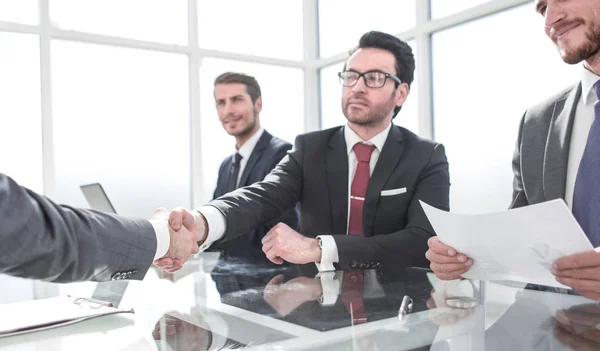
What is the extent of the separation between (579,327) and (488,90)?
3.68 m

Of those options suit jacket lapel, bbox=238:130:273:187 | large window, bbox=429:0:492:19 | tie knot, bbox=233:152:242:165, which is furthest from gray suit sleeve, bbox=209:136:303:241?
large window, bbox=429:0:492:19

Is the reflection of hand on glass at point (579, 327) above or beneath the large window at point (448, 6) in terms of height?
beneath

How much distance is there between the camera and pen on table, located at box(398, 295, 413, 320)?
3.60 feet

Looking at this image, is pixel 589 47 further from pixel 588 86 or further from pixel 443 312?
pixel 443 312

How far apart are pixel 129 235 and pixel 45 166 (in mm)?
3778

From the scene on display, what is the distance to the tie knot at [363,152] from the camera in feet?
8.20

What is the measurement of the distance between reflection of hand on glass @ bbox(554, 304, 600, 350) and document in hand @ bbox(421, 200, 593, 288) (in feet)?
0.34

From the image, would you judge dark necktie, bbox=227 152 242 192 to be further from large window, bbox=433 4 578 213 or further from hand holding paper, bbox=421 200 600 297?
hand holding paper, bbox=421 200 600 297

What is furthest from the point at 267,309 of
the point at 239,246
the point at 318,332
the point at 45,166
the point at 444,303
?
the point at 45,166

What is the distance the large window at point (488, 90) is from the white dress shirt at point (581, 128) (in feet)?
7.28

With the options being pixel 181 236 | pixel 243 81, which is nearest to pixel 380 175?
pixel 181 236

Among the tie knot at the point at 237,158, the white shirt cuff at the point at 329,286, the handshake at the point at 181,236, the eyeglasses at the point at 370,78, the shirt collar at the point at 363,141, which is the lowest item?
the white shirt cuff at the point at 329,286

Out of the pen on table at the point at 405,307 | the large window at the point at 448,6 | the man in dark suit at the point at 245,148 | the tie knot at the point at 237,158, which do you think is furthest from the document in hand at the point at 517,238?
the large window at the point at 448,6

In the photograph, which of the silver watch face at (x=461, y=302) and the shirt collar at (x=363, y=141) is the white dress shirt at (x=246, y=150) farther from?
the silver watch face at (x=461, y=302)
